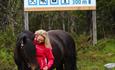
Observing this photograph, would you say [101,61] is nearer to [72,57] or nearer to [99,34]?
[72,57]

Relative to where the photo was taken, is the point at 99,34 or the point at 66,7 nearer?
the point at 66,7

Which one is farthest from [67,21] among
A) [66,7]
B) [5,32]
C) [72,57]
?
[72,57]

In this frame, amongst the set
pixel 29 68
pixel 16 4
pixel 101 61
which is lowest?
pixel 101 61

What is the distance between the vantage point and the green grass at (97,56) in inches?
511

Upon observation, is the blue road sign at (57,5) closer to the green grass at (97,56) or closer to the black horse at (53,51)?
the green grass at (97,56)

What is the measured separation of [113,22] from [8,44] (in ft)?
25.7

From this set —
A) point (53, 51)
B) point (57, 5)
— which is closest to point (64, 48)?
point (53, 51)

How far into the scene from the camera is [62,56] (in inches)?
359

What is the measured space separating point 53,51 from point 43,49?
1.90m

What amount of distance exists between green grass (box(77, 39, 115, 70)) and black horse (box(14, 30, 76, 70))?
2.79 m

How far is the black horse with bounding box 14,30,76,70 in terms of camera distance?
6.44 meters

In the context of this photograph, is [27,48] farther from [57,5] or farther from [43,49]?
[57,5]

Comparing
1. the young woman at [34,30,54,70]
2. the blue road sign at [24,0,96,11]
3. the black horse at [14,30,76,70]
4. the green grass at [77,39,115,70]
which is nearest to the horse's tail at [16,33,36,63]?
the black horse at [14,30,76,70]

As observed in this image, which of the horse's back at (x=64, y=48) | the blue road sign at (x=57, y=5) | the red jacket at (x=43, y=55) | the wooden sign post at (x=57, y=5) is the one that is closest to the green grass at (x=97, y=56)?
the wooden sign post at (x=57, y=5)
